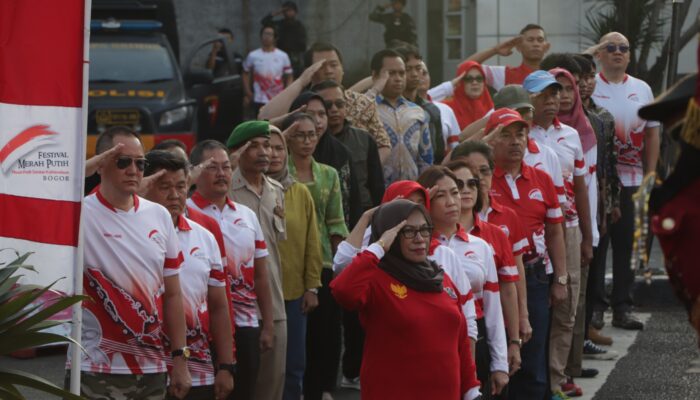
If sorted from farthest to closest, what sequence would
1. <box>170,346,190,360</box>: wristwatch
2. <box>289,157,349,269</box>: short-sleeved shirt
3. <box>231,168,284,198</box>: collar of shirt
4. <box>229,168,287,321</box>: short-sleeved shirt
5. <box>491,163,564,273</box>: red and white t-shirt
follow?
<box>289,157,349,269</box>: short-sleeved shirt < <box>491,163,564,273</box>: red and white t-shirt < <box>231,168,284,198</box>: collar of shirt < <box>229,168,287,321</box>: short-sleeved shirt < <box>170,346,190,360</box>: wristwatch

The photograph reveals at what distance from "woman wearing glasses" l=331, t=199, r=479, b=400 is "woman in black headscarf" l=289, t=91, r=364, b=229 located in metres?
3.38

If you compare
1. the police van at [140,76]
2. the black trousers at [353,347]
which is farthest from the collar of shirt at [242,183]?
the police van at [140,76]

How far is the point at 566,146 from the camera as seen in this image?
428 inches

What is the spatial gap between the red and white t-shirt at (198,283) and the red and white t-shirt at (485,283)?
1.21 m

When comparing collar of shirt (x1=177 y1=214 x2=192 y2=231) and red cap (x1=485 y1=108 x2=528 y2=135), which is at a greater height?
red cap (x1=485 y1=108 x2=528 y2=135)

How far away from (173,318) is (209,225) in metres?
0.93

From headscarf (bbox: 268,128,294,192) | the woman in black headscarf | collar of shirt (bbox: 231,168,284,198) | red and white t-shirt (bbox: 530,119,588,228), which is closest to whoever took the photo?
collar of shirt (bbox: 231,168,284,198)

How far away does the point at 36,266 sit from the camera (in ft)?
22.1

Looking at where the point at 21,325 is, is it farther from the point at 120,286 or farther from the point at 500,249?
the point at 500,249

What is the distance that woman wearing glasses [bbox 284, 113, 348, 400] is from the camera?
33.2 feet

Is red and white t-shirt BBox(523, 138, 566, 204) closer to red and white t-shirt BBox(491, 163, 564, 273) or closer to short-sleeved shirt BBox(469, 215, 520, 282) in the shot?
red and white t-shirt BBox(491, 163, 564, 273)

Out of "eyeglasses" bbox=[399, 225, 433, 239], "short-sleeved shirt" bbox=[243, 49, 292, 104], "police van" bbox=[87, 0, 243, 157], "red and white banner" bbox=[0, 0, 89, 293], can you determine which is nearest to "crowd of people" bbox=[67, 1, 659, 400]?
"eyeglasses" bbox=[399, 225, 433, 239]

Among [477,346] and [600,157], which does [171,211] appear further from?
[600,157]

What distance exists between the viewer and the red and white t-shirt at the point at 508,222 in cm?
941
